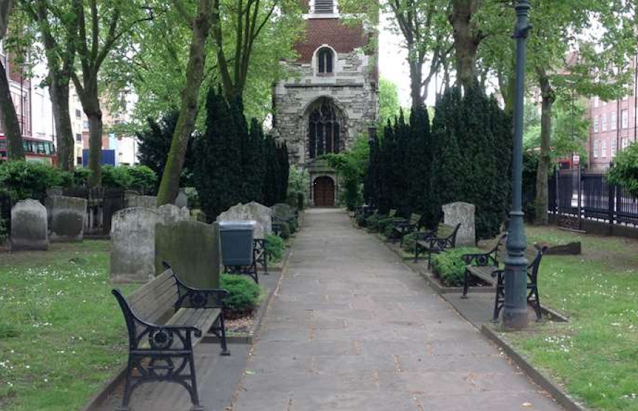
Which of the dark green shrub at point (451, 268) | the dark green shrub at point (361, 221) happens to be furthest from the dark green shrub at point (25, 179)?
the dark green shrub at point (361, 221)

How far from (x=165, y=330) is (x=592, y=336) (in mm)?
5099

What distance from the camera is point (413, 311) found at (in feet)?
38.0

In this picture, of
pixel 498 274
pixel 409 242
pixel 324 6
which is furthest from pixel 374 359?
pixel 324 6

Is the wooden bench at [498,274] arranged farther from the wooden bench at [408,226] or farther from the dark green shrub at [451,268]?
the wooden bench at [408,226]

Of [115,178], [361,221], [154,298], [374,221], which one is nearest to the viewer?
[154,298]

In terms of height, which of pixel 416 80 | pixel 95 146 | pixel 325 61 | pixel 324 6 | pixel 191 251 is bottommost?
pixel 191 251

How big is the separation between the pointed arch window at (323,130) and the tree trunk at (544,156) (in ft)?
97.4

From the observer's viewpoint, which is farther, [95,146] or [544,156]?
[544,156]

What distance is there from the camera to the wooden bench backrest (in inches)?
258

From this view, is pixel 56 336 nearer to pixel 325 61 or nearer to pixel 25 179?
pixel 25 179

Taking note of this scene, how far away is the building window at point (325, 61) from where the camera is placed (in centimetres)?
5995

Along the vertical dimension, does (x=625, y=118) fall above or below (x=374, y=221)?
above

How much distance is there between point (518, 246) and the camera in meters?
9.77

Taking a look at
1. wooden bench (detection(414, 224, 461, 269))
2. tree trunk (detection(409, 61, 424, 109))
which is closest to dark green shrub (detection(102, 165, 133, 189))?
tree trunk (detection(409, 61, 424, 109))
